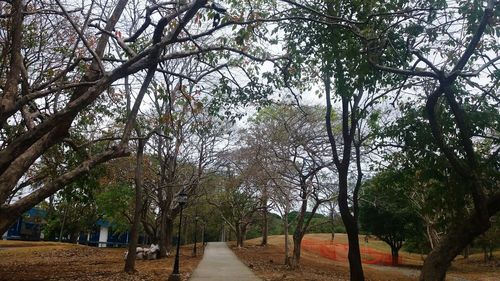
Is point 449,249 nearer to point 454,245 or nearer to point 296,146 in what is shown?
point 454,245

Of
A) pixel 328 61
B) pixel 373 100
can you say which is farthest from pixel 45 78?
pixel 373 100

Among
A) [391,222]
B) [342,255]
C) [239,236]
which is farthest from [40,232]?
[391,222]

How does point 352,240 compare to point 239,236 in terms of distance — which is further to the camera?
point 239,236

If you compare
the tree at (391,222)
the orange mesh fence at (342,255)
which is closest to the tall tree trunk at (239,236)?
the orange mesh fence at (342,255)

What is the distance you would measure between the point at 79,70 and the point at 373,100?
8707 mm

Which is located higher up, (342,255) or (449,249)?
(449,249)

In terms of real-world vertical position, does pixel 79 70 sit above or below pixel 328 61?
above

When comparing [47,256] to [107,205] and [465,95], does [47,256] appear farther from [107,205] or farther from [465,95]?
[465,95]

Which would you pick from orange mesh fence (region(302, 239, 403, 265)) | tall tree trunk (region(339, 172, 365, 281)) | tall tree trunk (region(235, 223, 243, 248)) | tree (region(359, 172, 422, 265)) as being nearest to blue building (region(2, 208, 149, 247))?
tall tree trunk (region(235, 223, 243, 248))

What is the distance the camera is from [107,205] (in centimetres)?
3080

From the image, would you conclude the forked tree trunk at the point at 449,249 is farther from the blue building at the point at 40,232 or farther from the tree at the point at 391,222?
the blue building at the point at 40,232

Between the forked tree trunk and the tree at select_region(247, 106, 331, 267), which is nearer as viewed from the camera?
the forked tree trunk

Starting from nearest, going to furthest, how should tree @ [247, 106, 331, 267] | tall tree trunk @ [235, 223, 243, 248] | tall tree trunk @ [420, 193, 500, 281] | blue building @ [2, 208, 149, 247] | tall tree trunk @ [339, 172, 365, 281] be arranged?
1. tall tree trunk @ [420, 193, 500, 281]
2. tall tree trunk @ [339, 172, 365, 281]
3. tree @ [247, 106, 331, 267]
4. tall tree trunk @ [235, 223, 243, 248]
5. blue building @ [2, 208, 149, 247]

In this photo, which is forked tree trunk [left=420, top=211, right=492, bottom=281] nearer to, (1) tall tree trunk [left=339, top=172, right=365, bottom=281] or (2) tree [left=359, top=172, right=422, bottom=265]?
(1) tall tree trunk [left=339, top=172, right=365, bottom=281]
